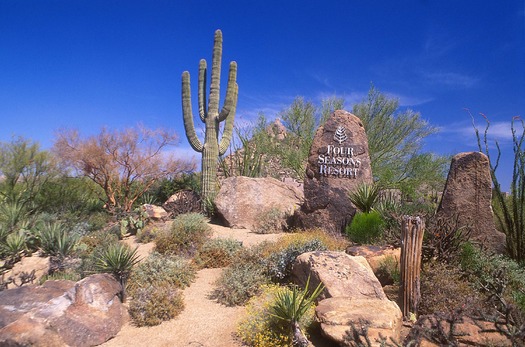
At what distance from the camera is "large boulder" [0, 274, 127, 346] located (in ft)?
16.0

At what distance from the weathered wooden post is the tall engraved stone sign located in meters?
4.25

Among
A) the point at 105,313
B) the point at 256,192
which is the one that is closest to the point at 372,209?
the point at 256,192

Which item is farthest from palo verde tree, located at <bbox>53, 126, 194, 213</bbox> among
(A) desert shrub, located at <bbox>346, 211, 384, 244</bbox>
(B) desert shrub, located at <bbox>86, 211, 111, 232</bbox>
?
(A) desert shrub, located at <bbox>346, 211, 384, 244</bbox>

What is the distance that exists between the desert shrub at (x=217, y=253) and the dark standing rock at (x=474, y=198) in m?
4.53

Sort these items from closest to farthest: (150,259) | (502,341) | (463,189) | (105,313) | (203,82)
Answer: (502,341), (105,313), (150,259), (463,189), (203,82)

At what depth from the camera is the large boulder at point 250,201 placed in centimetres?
1147

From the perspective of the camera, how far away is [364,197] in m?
9.15

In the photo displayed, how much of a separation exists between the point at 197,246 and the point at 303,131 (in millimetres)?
10989

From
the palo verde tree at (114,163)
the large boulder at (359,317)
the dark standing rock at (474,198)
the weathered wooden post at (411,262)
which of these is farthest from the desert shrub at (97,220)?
the dark standing rock at (474,198)

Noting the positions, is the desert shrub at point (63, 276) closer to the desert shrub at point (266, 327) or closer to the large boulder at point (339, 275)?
the desert shrub at point (266, 327)

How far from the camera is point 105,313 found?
18.4ft

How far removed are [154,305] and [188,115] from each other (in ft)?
32.7

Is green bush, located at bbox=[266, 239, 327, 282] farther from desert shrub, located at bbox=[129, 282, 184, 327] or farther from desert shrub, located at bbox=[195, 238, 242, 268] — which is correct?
desert shrub, located at bbox=[129, 282, 184, 327]

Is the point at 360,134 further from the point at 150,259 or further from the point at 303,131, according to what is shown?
the point at 303,131
